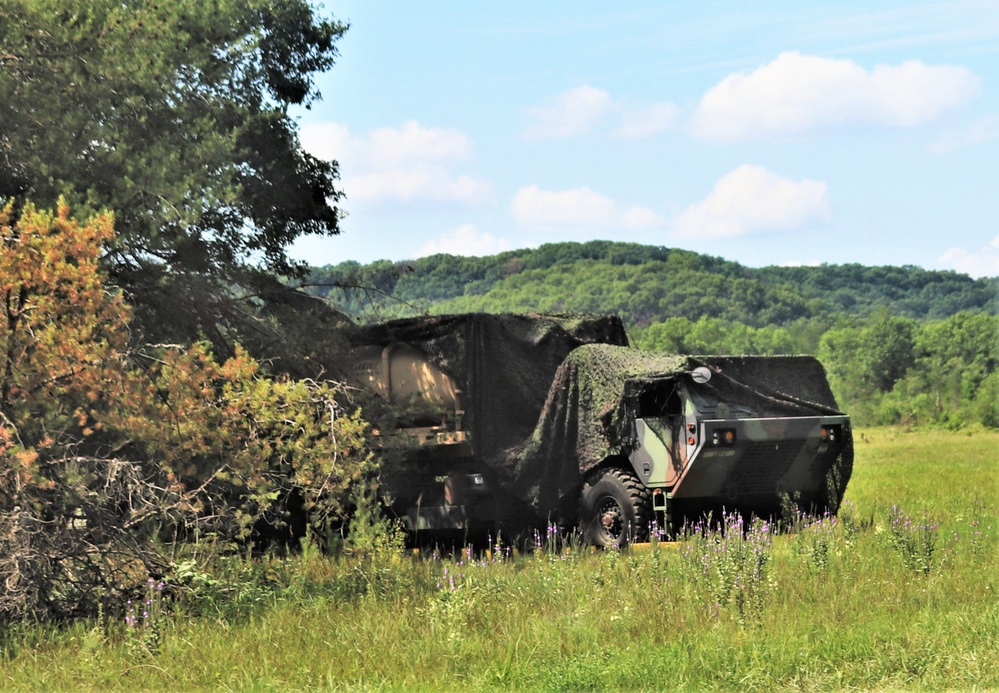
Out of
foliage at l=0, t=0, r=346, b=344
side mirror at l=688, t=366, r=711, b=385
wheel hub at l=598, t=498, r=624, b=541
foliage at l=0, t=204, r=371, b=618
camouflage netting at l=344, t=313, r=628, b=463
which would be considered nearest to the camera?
foliage at l=0, t=204, r=371, b=618

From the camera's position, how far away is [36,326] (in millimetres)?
9375

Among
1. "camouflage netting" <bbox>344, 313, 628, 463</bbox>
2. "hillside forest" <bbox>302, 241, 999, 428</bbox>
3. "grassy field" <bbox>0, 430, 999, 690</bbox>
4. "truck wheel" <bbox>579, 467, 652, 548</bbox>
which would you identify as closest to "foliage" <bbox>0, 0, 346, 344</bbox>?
"camouflage netting" <bbox>344, 313, 628, 463</bbox>

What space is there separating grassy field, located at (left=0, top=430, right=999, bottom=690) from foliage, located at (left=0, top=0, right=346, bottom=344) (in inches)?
137

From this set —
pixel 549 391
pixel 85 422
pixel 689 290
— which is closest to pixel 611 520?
pixel 549 391

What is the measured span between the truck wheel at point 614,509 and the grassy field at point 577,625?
232 cm

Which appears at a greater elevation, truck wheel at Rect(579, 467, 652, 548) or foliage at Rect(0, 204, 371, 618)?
foliage at Rect(0, 204, 371, 618)

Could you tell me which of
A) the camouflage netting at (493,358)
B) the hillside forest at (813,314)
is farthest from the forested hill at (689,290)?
the camouflage netting at (493,358)

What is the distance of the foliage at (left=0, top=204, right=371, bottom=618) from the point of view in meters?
8.84

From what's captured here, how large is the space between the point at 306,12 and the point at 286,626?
8.90m

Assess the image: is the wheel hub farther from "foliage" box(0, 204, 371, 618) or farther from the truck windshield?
"foliage" box(0, 204, 371, 618)

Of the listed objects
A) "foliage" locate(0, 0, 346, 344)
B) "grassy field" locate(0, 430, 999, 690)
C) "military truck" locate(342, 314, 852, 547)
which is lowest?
"grassy field" locate(0, 430, 999, 690)

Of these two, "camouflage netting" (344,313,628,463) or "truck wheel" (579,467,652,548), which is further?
"camouflage netting" (344,313,628,463)

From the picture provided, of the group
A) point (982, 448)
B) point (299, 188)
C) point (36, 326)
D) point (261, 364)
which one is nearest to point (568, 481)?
point (261, 364)

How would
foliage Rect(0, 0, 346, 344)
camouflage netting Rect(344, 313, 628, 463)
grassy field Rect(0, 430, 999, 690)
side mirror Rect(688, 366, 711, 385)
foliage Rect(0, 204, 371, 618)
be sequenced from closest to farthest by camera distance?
grassy field Rect(0, 430, 999, 690) < foliage Rect(0, 204, 371, 618) < foliage Rect(0, 0, 346, 344) < side mirror Rect(688, 366, 711, 385) < camouflage netting Rect(344, 313, 628, 463)
